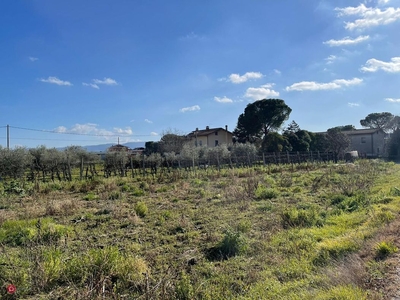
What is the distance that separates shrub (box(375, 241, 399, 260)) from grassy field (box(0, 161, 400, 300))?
1 centimetres

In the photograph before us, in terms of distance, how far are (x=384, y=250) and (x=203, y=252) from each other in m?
2.89

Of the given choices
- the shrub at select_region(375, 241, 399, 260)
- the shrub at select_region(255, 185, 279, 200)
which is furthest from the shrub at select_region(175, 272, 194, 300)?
the shrub at select_region(255, 185, 279, 200)

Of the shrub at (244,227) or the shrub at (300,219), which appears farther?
the shrub at (300,219)

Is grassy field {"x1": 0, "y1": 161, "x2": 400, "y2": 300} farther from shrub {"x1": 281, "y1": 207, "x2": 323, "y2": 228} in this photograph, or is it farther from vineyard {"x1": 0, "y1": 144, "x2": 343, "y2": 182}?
vineyard {"x1": 0, "y1": 144, "x2": 343, "y2": 182}

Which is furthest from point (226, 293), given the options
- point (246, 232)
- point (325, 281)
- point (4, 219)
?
point (4, 219)

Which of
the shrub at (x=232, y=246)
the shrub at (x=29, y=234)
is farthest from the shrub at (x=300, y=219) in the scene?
the shrub at (x=29, y=234)

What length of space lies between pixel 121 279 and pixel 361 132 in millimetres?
62034

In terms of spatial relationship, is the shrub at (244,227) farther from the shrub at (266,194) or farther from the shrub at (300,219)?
the shrub at (266,194)

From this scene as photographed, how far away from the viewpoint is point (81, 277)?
3.74 meters

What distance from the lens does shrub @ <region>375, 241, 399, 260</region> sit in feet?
12.6

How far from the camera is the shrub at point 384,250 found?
3.85 metres

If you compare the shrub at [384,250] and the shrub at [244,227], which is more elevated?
the shrub at [384,250]

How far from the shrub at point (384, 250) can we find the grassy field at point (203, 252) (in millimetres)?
14

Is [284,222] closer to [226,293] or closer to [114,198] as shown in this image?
[226,293]
